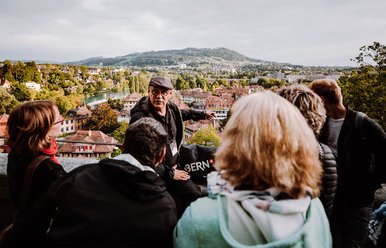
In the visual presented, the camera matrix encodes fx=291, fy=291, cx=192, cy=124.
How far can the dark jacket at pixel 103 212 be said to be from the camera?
1.15 metres

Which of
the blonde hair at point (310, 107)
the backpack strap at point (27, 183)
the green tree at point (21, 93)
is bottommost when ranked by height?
the green tree at point (21, 93)

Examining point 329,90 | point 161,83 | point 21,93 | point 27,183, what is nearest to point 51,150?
point 27,183

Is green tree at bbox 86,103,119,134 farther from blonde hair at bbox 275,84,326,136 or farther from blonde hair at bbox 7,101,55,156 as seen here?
blonde hair at bbox 275,84,326,136

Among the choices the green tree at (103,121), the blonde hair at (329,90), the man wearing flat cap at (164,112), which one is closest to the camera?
the blonde hair at (329,90)

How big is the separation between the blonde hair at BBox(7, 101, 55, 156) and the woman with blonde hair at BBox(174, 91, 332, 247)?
3.25 ft

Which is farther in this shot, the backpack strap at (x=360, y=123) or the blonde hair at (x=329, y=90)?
the blonde hair at (x=329, y=90)

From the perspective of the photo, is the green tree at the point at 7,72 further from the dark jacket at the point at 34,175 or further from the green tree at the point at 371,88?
the dark jacket at the point at 34,175

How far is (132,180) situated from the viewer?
1202 millimetres

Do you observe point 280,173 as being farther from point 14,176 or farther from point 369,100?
point 369,100

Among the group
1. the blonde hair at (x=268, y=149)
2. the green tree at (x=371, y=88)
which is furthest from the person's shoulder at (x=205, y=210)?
the green tree at (x=371, y=88)

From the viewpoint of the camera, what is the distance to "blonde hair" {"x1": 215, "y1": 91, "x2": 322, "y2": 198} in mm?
996

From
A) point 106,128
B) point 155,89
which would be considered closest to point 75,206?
point 155,89

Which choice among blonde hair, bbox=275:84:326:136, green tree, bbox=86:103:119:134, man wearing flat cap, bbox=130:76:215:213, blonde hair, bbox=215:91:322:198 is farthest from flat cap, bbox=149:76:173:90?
green tree, bbox=86:103:119:134

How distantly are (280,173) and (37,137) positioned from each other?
51.3 inches
